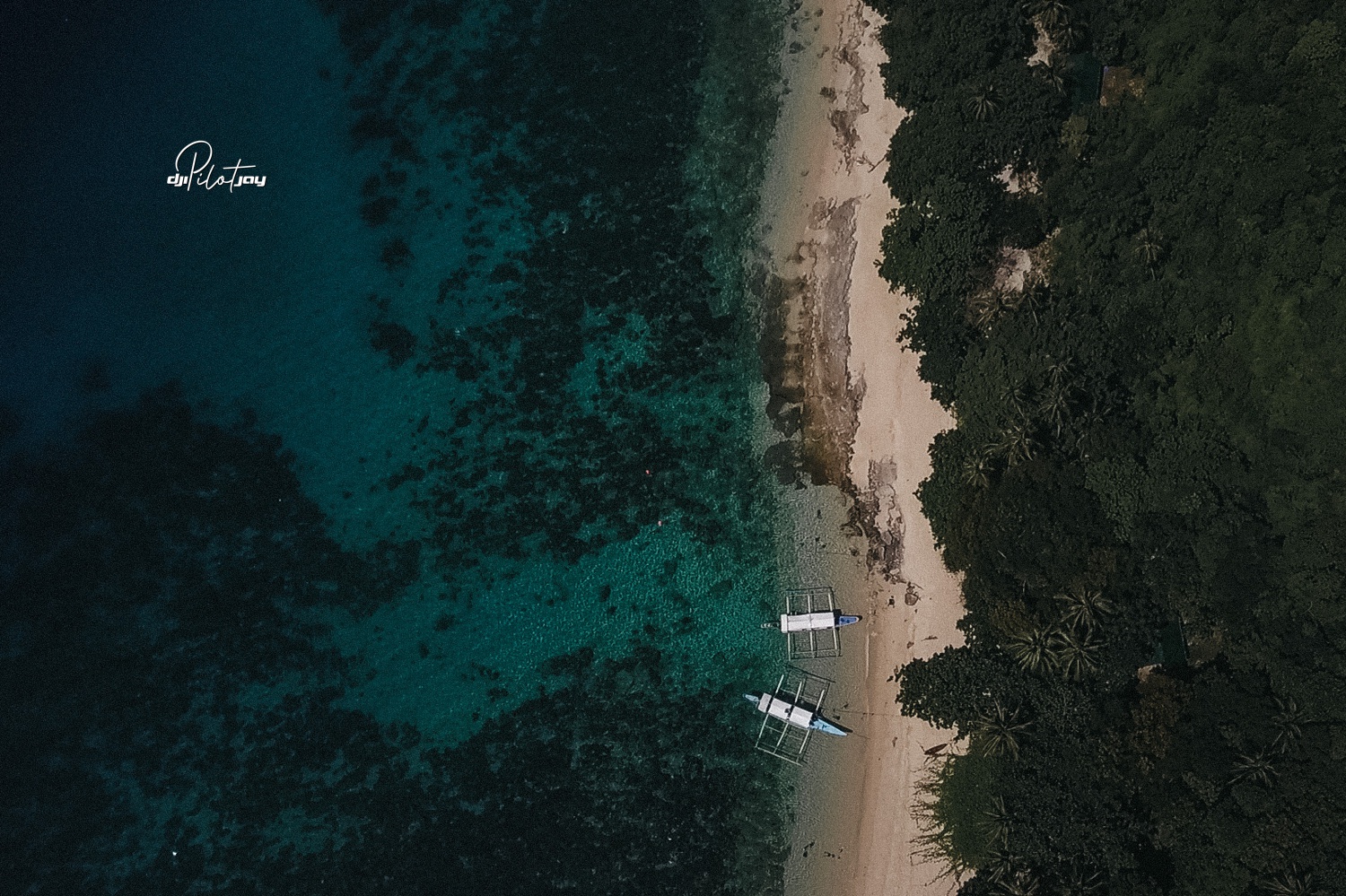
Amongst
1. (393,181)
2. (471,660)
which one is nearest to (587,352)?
(393,181)

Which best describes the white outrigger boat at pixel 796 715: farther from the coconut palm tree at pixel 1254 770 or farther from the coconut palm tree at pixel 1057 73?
the coconut palm tree at pixel 1057 73

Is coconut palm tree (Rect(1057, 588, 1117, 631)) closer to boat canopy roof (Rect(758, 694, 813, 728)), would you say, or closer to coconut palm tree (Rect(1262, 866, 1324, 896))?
coconut palm tree (Rect(1262, 866, 1324, 896))

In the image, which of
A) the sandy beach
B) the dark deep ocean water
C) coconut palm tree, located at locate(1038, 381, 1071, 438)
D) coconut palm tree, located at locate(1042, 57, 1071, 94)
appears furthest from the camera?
the dark deep ocean water

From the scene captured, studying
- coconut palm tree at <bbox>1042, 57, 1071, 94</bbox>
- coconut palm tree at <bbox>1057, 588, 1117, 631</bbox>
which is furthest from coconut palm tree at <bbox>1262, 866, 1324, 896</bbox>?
coconut palm tree at <bbox>1042, 57, 1071, 94</bbox>

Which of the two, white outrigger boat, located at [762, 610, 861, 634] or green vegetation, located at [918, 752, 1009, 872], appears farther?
white outrigger boat, located at [762, 610, 861, 634]

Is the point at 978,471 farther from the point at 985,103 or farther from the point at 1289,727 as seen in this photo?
the point at 985,103

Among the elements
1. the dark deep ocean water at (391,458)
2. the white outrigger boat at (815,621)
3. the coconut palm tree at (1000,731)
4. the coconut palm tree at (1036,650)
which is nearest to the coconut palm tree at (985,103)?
the dark deep ocean water at (391,458)
